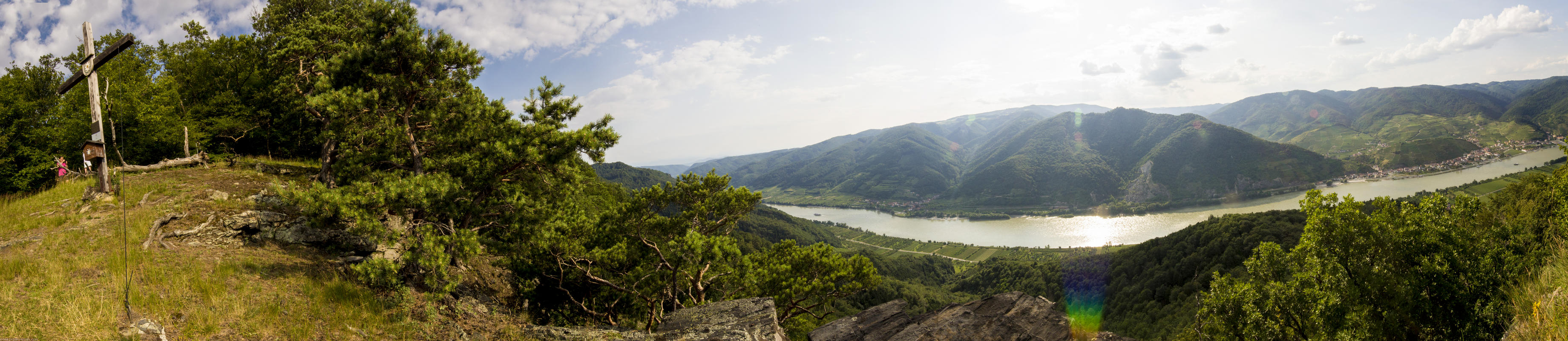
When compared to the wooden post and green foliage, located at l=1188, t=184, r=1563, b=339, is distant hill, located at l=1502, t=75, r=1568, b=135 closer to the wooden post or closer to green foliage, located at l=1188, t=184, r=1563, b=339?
green foliage, located at l=1188, t=184, r=1563, b=339

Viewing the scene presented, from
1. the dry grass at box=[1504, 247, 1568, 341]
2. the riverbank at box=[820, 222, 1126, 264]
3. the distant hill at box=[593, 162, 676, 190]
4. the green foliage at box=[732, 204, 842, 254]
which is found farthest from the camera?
the distant hill at box=[593, 162, 676, 190]

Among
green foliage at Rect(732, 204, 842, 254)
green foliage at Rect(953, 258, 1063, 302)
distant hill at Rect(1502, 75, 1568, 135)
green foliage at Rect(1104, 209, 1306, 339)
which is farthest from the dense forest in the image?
distant hill at Rect(1502, 75, 1568, 135)

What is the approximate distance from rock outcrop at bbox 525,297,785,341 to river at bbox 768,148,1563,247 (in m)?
A: 139

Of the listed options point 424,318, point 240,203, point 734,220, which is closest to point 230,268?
point 424,318

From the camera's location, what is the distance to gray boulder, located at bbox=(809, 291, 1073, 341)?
956 cm

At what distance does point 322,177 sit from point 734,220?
11719 millimetres

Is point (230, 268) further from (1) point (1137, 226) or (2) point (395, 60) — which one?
(1) point (1137, 226)

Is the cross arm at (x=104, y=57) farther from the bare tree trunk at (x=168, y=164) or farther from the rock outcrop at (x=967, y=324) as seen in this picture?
the rock outcrop at (x=967, y=324)

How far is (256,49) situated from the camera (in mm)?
22781

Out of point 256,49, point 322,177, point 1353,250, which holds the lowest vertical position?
point 1353,250

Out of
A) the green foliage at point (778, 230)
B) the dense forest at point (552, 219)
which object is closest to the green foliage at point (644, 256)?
the dense forest at point (552, 219)

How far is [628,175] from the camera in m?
176

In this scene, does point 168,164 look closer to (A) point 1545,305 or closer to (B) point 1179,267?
(A) point 1545,305

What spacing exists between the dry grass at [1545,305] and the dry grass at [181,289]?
14.3 m
